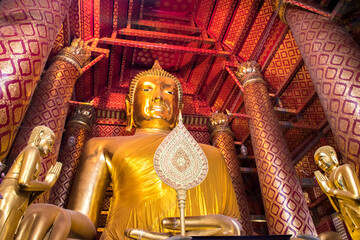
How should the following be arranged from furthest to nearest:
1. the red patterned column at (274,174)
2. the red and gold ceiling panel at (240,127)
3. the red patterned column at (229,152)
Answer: the red and gold ceiling panel at (240,127)
the red patterned column at (229,152)
the red patterned column at (274,174)

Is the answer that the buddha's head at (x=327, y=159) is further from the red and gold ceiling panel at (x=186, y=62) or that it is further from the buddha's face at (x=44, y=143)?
the red and gold ceiling panel at (x=186, y=62)

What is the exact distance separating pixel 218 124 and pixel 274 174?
204 cm

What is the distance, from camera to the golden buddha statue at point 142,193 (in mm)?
1506

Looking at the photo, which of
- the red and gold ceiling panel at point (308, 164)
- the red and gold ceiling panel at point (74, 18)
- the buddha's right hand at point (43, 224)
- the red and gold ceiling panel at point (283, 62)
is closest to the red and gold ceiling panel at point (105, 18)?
the red and gold ceiling panel at point (74, 18)

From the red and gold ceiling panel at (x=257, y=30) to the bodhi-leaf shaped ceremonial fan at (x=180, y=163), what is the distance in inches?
140

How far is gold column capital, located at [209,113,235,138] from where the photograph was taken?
4.85 m

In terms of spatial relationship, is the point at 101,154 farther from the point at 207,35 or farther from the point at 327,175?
the point at 207,35

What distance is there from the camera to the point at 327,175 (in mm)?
1517

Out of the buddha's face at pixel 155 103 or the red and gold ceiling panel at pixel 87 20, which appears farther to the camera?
Result: the red and gold ceiling panel at pixel 87 20

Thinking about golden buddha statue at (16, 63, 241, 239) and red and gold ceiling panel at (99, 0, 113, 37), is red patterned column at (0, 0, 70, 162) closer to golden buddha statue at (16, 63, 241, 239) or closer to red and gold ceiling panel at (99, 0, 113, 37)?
golden buddha statue at (16, 63, 241, 239)

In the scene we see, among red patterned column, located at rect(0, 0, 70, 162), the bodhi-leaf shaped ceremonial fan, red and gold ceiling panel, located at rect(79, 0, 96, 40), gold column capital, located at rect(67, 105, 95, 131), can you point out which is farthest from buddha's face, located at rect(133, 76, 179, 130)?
gold column capital, located at rect(67, 105, 95, 131)

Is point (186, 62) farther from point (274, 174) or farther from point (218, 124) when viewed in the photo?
point (274, 174)

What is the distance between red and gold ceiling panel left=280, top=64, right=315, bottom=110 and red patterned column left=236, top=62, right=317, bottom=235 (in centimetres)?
82

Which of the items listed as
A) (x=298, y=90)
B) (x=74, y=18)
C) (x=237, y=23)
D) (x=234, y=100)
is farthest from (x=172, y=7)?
(x=298, y=90)
